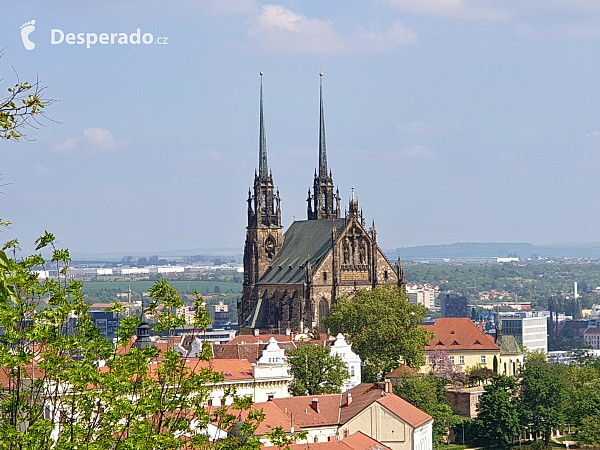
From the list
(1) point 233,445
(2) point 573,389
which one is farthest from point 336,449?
(2) point 573,389

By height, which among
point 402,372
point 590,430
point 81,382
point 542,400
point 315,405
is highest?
point 81,382

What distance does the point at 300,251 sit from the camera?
147 m

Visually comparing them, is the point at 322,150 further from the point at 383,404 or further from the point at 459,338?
the point at 383,404

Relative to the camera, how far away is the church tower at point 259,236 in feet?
489

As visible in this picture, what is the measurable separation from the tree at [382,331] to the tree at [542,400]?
8814 millimetres

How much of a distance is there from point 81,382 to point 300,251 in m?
121

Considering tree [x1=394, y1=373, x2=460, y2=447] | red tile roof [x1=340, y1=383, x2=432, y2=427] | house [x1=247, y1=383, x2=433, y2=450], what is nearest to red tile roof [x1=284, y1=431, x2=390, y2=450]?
house [x1=247, y1=383, x2=433, y2=450]

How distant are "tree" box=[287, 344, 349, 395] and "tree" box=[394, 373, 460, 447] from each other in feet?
15.0

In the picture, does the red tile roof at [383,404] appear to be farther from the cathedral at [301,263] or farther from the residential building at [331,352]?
the cathedral at [301,263]

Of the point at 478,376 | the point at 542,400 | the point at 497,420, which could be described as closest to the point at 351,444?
the point at 497,420

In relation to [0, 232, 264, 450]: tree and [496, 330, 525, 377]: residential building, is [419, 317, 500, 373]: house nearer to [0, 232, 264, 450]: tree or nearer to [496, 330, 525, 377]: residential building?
[496, 330, 525, 377]: residential building

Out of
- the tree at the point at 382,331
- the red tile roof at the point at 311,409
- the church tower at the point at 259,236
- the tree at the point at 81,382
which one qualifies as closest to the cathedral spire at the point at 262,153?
the church tower at the point at 259,236

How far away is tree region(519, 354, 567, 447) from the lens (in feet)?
341

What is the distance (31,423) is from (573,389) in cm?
9308
